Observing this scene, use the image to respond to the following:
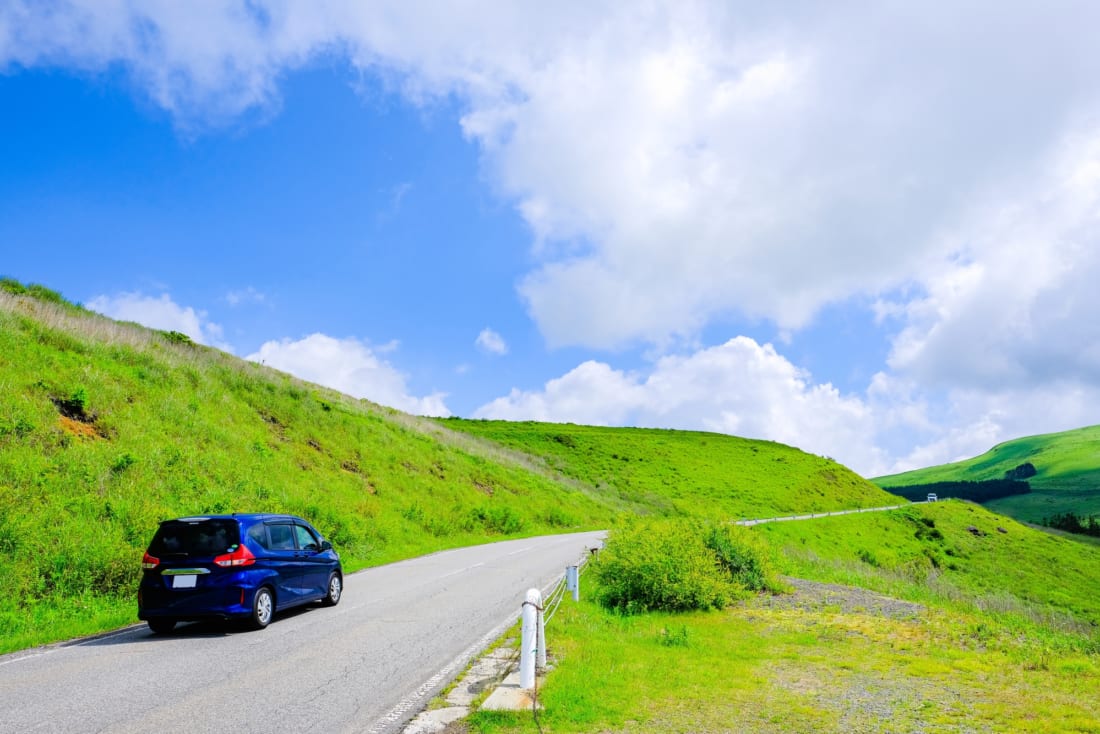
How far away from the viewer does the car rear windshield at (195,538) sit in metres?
10.2

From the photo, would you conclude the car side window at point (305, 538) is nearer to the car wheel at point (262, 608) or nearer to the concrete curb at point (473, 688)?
the car wheel at point (262, 608)

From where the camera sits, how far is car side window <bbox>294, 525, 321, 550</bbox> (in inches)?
476

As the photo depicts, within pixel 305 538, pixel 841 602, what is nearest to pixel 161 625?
pixel 305 538

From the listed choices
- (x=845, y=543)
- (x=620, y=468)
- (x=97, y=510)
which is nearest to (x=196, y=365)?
(x=97, y=510)

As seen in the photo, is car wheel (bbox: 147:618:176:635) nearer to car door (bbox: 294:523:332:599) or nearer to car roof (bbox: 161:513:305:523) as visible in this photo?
car roof (bbox: 161:513:305:523)

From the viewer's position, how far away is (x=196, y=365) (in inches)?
1110

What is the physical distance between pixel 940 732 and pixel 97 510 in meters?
15.4

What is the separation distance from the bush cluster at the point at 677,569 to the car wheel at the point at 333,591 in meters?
5.01

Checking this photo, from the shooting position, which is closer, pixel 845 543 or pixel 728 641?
pixel 728 641

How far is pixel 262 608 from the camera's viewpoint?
34.4 ft

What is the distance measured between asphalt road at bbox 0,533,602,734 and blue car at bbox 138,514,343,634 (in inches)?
14.3

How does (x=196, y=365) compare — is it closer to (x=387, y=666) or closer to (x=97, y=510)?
(x=97, y=510)

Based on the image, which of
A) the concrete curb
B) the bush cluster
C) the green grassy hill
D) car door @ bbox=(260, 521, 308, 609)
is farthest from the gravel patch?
car door @ bbox=(260, 521, 308, 609)

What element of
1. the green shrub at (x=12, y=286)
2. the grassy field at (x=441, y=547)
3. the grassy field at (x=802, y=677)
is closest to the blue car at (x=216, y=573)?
the grassy field at (x=441, y=547)
